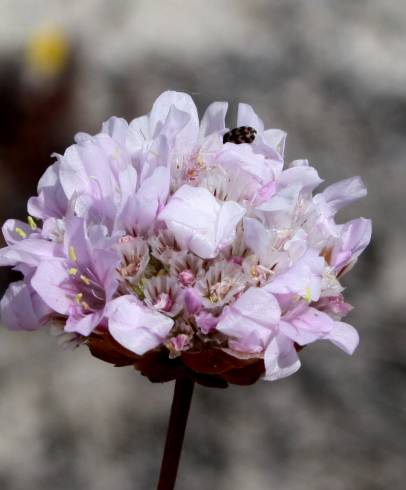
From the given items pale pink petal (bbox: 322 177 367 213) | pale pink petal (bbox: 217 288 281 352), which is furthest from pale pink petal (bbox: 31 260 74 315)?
pale pink petal (bbox: 322 177 367 213)

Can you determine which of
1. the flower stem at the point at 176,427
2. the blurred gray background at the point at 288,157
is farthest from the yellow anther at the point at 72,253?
the blurred gray background at the point at 288,157

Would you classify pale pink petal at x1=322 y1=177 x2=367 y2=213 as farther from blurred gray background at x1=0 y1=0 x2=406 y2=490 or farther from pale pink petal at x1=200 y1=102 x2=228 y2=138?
blurred gray background at x1=0 y1=0 x2=406 y2=490

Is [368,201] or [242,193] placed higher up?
[242,193]

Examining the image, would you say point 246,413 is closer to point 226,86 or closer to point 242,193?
point 226,86

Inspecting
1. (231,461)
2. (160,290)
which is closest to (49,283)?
(160,290)

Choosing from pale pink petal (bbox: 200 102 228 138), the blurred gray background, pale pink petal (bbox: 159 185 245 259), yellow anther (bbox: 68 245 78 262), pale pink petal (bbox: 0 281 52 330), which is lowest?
the blurred gray background

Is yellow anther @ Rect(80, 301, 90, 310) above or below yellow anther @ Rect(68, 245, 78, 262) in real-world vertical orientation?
below

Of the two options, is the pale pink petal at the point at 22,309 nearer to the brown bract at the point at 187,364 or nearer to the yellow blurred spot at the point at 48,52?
the brown bract at the point at 187,364
